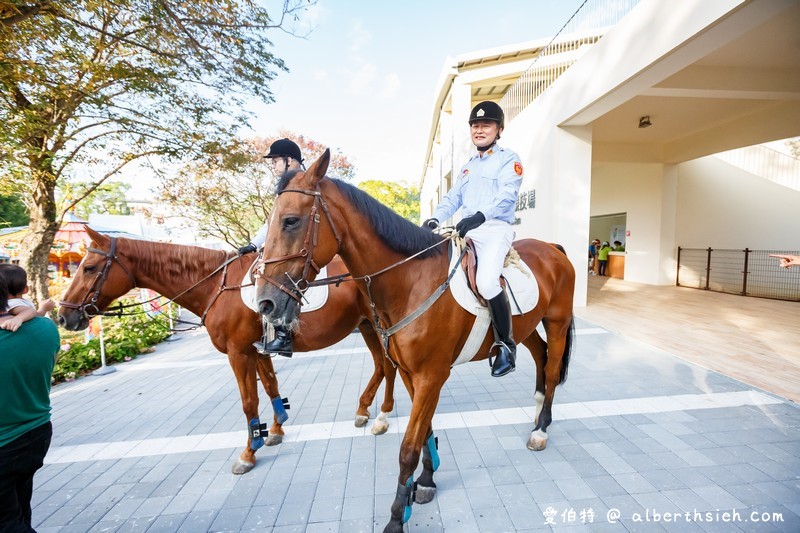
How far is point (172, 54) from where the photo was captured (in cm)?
507

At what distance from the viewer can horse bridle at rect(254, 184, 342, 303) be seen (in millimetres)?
1524

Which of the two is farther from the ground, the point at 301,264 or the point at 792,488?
the point at 301,264

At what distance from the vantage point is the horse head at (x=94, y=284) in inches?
101

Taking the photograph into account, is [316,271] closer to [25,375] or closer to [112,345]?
[25,375]

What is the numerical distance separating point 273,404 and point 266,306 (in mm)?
2049

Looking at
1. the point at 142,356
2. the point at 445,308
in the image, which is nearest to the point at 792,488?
the point at 445,308

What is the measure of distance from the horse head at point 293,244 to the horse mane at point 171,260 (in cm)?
172

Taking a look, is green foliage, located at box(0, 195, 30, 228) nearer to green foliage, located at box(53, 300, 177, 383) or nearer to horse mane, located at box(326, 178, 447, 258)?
green foliage, located at box(53, 300, 177, 383)

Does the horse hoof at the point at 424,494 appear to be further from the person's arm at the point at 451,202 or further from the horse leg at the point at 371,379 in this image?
the person's arm at the point at 451,202

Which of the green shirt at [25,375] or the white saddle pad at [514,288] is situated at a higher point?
the white saddle pad at [514,288]

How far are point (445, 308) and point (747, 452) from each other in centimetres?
284

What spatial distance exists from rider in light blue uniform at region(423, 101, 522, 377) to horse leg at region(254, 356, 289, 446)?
207cm

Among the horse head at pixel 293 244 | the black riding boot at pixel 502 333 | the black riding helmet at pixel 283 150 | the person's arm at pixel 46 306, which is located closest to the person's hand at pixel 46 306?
the person's arm at pixel 46 306

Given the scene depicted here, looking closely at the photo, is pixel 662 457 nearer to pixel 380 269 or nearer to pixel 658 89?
pixel 380 269
